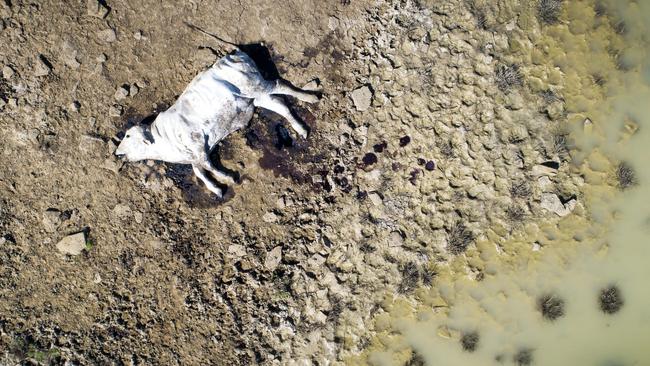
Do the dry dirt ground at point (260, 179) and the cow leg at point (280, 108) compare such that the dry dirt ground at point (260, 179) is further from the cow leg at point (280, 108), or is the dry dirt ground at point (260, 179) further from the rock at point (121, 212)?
the cow leg at point (280, 108)

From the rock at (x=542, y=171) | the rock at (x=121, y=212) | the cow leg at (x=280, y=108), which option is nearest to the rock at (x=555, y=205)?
the rock at (x=542, y=171)

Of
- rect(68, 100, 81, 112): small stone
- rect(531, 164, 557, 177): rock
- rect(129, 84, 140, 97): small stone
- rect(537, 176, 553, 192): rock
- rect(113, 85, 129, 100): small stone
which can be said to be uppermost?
rect(531, 164, 557, 177): rock

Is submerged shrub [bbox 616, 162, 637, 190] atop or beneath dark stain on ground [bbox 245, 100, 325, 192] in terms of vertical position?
atop

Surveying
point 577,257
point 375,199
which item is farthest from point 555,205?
point 375,199

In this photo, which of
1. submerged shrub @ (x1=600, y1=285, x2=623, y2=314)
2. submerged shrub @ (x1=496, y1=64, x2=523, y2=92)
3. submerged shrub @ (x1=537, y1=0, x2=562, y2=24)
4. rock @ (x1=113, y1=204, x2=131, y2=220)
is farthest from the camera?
submerged shrub @ (x1=600, y1=285, x2=623, y2=314)

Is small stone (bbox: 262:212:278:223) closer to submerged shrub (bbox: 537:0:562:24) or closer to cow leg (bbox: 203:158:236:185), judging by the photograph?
cow leg (bbox: 203:158:236:185)

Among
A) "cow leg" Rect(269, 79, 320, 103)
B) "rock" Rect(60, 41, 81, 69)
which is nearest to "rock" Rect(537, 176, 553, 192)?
"cow leg" Rect(269, 79, 320, 103)

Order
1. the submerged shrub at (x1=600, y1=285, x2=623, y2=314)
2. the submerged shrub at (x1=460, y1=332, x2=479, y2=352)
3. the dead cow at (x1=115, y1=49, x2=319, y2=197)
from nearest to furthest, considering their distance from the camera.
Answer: the dead cow at (x1=115, y1=49, x2=319, y2=197), the submerged shrub at (x1=460, y1=332, x2=479, y2=352), the submerged shrub at (x1=600, y1=285, x2=623, y2=314)

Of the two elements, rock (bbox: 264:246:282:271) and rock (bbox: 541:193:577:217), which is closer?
A: rock (bbox: 264:246:282:271)
